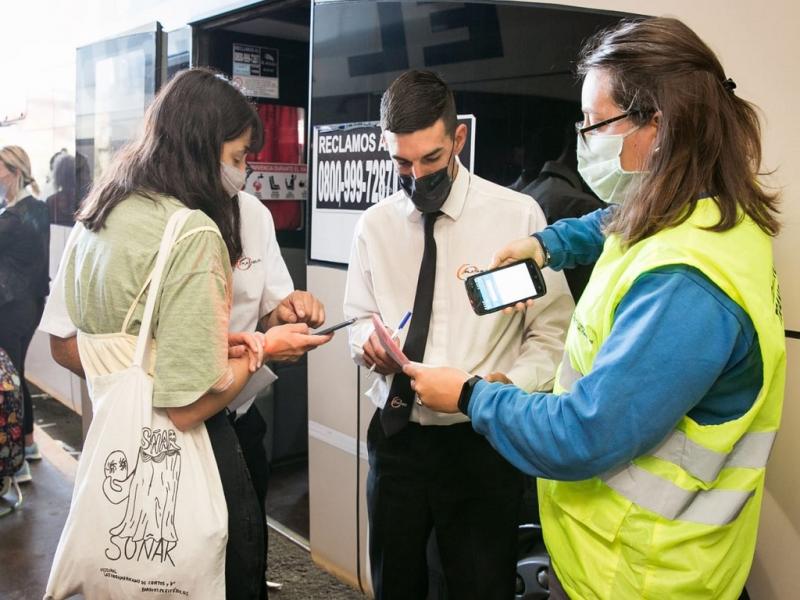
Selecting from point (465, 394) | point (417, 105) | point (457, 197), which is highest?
point (417, 105)

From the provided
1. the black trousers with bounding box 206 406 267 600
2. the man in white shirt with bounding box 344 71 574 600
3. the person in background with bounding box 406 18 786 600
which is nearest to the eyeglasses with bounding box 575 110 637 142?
the person in background with bounding box 406 18 786 600

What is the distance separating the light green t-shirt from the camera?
4.77 feet

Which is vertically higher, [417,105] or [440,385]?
[417,105]

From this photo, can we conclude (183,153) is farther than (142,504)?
Yes

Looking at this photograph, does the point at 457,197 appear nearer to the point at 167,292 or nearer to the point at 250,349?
the point at 250,349

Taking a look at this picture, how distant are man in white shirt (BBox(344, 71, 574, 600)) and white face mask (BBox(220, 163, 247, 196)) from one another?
39cm

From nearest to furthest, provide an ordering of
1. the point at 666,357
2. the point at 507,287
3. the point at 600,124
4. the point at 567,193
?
the point at 666,357
the point at 600,124
the point at 507,287
the point at 567,193

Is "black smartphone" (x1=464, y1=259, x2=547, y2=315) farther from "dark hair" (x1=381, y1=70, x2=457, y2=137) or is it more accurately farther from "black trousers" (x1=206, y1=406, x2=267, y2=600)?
"black trousers" (x1=206, y1=406, x2=267, y2=600)

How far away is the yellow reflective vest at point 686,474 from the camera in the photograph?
1110mm

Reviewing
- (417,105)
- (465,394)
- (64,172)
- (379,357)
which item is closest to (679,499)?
(465,394)

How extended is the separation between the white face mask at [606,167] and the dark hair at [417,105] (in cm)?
56

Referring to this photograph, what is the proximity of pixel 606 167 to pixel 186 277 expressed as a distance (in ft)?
2.67

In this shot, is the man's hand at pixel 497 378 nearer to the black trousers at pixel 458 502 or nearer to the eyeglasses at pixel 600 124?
the black trousers at pixel 458 502

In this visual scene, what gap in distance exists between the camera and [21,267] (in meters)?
4.25
